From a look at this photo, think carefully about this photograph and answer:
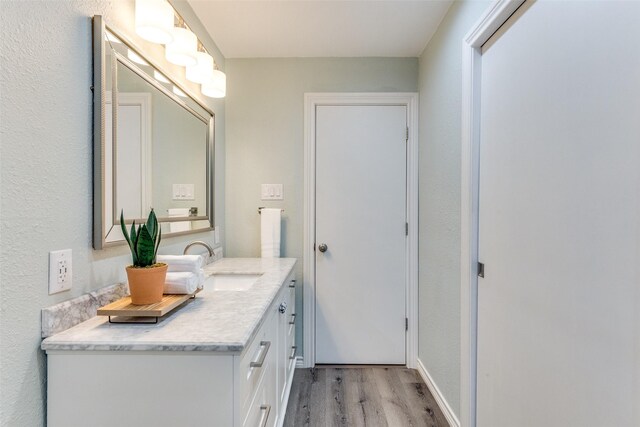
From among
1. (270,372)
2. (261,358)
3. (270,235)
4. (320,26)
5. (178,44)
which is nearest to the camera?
(261,358)

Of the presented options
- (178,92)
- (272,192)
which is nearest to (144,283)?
(178,92)

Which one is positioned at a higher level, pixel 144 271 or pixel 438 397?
pixel 144 271

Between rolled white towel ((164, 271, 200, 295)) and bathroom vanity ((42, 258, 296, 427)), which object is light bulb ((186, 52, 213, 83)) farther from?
bathroom vanity ((42, 258, 296, 427))

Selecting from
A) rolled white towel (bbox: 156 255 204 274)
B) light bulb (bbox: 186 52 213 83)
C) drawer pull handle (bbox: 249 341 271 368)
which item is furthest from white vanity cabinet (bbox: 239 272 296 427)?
light bulb (bbox: 186 52 213 83)

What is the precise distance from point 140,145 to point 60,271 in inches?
22.7

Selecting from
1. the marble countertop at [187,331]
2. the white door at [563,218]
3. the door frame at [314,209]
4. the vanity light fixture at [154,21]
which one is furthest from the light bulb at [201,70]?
the white door at [563,218]

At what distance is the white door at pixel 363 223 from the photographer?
7.76 ft

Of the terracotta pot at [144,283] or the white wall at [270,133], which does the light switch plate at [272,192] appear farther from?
the terracotta pot at [144,283]

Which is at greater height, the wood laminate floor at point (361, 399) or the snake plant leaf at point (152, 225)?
the snake plant leaf at point (152, 225)

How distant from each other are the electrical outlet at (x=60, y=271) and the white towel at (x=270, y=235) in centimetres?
135

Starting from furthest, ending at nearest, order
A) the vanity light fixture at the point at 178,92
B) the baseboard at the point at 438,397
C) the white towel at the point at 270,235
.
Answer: the white towel at the point at 270,235 → the baseboard at the point at 438,397 → the vanity light fixture at the point at 178,92

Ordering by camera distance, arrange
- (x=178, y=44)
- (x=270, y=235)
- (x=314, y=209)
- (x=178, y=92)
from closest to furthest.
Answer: (x=178, y=44) < (x=178, y=92) < (x=270, y=235) < (x=314, y=209)

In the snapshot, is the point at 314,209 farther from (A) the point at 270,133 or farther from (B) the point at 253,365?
(B) the point at 253,365

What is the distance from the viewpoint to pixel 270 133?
2.38m
